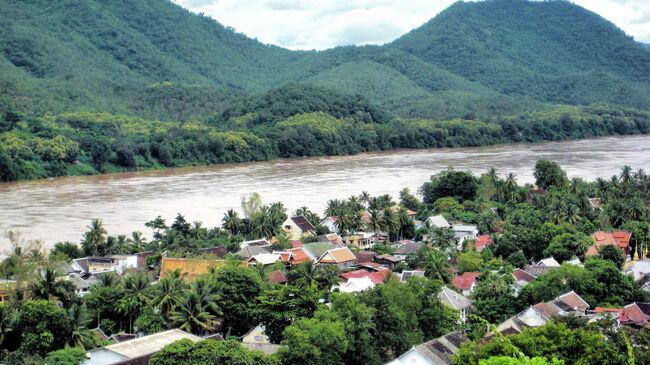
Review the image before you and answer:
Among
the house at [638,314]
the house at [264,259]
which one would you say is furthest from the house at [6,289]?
the house at [638,314]

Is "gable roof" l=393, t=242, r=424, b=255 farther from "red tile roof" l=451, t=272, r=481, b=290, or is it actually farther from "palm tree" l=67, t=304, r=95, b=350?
"palm tree" l=67, t=304, r=95, b=350

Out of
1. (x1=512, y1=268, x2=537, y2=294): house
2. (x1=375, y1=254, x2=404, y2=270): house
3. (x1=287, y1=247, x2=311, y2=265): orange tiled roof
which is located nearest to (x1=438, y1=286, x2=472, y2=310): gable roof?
(x1=512, y1=268, x2=537, y2=294): house

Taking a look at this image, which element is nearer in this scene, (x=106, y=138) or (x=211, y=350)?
(x=211, y=350)

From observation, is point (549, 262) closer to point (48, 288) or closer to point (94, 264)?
point (94, 264)

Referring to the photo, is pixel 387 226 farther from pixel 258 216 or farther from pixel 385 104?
pixel 385 104

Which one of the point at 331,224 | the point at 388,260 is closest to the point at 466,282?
the point at 388,260

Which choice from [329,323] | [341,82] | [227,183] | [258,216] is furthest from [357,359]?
[341,82]
